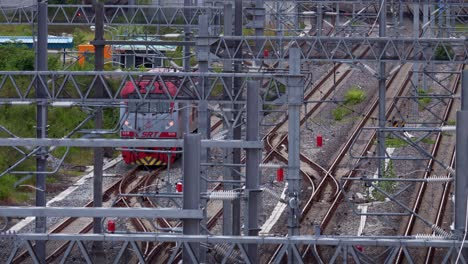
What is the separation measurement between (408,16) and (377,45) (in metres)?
21.0

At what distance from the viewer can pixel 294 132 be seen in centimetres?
945

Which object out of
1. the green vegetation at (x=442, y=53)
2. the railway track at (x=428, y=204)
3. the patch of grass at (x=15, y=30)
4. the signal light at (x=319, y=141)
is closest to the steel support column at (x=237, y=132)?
the railway track at (x=428, y=204)

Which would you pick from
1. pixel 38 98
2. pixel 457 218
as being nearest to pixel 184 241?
pixel 457 218

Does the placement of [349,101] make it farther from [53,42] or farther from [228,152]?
[228,152]

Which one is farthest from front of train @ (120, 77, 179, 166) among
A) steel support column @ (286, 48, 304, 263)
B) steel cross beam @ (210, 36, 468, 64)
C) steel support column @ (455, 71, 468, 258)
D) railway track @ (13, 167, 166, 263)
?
steel support column @ (455, 71, 468, 258)

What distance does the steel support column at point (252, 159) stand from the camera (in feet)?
28.0

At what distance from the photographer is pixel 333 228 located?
543 inches

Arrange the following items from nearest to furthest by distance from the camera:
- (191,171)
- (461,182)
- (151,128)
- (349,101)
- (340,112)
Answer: (191,171) → (461,182) → (151,128) → (340,112) → (349,101)

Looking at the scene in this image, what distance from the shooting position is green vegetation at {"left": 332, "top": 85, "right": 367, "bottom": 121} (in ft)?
72.8

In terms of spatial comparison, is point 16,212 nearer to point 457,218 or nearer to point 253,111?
point 253,111

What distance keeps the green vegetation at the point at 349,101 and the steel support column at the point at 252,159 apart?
42.7 feet

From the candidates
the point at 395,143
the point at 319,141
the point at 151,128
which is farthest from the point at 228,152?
the point at 395,143

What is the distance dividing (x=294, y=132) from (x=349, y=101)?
14.1 m

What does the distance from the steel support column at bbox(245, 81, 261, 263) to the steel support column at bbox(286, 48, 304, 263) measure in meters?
0.41
